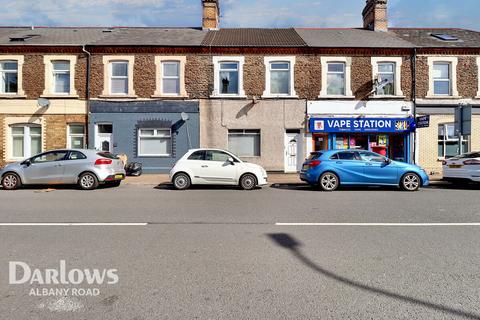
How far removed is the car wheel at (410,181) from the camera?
11.2m

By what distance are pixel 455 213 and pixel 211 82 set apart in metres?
12.8

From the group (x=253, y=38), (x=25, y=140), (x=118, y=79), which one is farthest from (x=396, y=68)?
(x=25, y=140)

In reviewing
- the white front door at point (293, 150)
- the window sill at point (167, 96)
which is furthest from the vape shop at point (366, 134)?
the window sill at point (167, 96)

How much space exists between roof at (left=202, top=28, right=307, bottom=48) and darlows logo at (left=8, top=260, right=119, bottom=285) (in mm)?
15009

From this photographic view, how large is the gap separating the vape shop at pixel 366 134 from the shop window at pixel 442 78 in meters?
2.44

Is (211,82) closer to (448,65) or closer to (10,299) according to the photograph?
(448,65)

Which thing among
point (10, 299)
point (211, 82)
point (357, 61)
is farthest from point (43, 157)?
point (357, 61)

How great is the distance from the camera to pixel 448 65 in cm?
1723

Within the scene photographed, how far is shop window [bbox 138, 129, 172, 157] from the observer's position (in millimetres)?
17047

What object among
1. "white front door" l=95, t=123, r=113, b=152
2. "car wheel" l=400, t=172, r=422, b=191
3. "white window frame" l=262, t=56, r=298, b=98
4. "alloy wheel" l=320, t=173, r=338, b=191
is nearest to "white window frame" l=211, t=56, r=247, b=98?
"white window frame" l=262, t=56, r=298, b=98

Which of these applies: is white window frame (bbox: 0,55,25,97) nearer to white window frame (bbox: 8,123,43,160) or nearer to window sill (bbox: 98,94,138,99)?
white window frame (bbox: 8,123,43,160)

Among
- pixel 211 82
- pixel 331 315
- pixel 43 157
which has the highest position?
pixel 211 82

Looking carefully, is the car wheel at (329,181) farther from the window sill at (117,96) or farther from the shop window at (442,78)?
the window sill at (117,96)

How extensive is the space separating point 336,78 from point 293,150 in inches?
177
